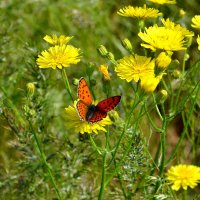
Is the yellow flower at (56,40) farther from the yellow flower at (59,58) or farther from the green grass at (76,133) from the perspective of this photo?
the green grass at (76,133)

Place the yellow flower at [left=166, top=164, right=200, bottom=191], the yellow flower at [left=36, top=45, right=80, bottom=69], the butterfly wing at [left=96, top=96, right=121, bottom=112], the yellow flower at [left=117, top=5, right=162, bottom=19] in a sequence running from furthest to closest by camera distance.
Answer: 1. the yellow flower at [left=117, top=5, right=162, bottom=19]
2. the yellow flower at [left=36, top=45, right=80, bottom=69]
3. the yellow flower at [left=166, top=164, right=200, bottom=191]
4. the butterfly wing at [left=96, top=96, right=121, bottom=112]

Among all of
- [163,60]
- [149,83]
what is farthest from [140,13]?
[149,83]

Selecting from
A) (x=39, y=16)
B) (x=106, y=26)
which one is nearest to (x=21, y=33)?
(x=39, y=16)

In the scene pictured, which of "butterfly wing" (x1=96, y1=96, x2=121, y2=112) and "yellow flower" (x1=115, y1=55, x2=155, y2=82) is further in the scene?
"yellow flower" (x1=115, y1=55, x2=155, y2=82)

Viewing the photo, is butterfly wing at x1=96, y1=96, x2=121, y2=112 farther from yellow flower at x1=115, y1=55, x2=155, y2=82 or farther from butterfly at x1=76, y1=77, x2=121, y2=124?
yellow flower at x1=115, y1=55, x2=155, y2=82

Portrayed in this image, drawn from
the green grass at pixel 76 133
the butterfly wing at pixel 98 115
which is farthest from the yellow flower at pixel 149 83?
the butterfly wing at pixel 98 115

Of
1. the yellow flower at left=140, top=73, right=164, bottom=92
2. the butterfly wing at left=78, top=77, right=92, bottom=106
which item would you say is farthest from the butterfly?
the yellow flower at left=140, top=73, right=164, bottom=92

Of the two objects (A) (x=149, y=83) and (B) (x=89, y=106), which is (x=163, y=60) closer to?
(A) (x=149, y=83)
